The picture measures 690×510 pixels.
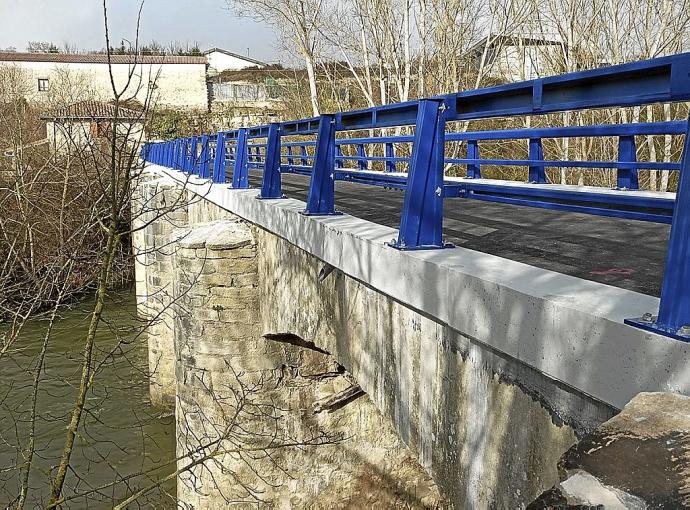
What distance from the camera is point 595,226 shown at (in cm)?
514

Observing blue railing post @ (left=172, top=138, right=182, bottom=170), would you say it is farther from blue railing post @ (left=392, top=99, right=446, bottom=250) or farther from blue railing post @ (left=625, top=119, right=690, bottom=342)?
blue railing post @ (left=625, top=119, right=690, bottom=342)

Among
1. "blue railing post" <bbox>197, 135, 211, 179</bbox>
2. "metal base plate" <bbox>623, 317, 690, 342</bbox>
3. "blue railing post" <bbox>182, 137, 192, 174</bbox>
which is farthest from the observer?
"blue railing post" <bbox>182, 137, 192, 174</bbox>

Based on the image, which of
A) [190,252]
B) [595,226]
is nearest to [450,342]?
[595,226]

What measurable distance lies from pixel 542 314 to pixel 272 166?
16.8ft

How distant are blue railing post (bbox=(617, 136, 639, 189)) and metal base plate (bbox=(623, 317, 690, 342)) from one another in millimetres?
4290

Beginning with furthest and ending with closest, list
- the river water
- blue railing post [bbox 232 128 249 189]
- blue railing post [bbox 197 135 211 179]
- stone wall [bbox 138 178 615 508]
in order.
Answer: blue railing post [bbox 197 135 211 179] → the river water → blue railing post [bbox 232 128 249 189] → stone wall [bbox 138 178 615 508]

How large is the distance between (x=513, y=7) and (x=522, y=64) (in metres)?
1.70

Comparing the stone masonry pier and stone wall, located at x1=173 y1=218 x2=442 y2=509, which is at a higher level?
the stone masonry pier

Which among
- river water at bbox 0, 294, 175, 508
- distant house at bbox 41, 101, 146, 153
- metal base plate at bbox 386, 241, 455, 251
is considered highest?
distant house at bbox 41, 101, 146, 153

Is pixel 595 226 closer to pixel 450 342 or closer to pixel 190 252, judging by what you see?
pixel 450 342

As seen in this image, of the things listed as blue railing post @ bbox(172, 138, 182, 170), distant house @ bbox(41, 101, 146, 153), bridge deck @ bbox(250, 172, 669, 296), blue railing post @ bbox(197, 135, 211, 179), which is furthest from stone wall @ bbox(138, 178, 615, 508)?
blue railing post @ bbox(172, 138, 182, 170)

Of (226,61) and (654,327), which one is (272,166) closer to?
(654,327)

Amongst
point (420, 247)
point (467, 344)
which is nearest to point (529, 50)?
Answer: point (420, 247)

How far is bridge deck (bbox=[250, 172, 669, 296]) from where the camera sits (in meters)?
3.23
